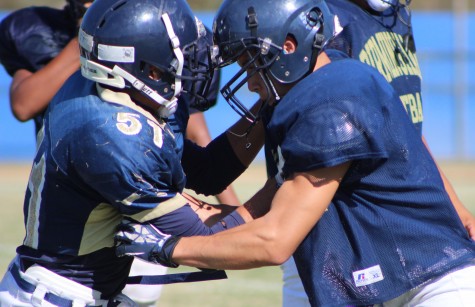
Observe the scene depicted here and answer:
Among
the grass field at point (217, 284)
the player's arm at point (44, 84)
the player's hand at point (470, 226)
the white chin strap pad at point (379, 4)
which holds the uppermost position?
the white chin strap pad at point (379, 4)

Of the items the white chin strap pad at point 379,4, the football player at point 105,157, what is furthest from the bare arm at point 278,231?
the white chin strap pad at point 379,4

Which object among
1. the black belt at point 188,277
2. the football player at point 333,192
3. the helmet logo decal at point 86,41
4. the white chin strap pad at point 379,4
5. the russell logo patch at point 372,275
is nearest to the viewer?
the football player at point 333,192

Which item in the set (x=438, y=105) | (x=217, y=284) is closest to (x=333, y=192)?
(x=217, y=284)

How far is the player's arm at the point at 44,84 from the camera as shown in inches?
164

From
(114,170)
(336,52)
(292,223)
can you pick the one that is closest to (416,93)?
(336,52)

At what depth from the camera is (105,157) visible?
277 cm

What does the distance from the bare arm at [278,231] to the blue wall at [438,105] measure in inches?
519

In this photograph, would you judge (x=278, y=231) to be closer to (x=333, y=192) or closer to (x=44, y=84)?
(x=333, y=192)

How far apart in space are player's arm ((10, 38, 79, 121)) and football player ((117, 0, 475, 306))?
1.41 metres

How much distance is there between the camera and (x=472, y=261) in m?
2.91

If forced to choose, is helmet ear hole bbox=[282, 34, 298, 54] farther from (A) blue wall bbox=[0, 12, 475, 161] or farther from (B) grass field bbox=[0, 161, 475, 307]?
(A) blue wall bbox=[0, 12, 475, 161]

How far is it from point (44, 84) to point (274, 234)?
186cm

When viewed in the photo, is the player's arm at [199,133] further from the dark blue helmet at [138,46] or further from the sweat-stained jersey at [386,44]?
the dark blue helmet at [138,46]

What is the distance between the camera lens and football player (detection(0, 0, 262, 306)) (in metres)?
2.81
